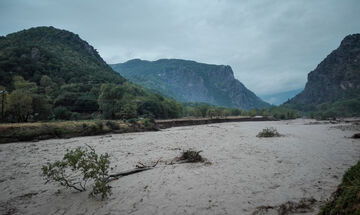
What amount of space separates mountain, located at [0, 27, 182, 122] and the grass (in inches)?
759

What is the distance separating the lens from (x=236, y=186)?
21.7ft

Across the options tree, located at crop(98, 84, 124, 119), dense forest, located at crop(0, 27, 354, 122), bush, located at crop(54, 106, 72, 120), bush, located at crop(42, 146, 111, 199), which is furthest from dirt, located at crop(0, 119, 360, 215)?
bush, located at crop(54, 106, 72, 120)

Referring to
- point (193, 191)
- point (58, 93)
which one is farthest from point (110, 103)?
point (193, 191)

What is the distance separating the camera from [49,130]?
90.2 feet

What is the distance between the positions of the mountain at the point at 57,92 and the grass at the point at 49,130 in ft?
63.3

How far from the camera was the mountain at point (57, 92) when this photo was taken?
4562 cm

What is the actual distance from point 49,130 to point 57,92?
6128 cm

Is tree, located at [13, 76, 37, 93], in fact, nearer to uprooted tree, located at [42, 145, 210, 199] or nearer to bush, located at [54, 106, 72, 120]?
bush, located at [54, 106, 72, 120]

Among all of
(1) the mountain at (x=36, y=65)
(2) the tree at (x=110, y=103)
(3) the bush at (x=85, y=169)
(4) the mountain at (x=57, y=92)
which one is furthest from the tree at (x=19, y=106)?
(1) the mountain at (x=36, y=65)

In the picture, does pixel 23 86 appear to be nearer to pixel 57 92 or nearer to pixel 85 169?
pixel 57 92

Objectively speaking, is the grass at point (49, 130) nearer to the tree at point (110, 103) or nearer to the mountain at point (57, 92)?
the mountain at point (57, 92)

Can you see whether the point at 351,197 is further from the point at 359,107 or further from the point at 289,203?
the point at 359,107

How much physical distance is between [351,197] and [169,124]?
55.9m

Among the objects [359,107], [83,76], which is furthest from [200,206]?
[359,107]
